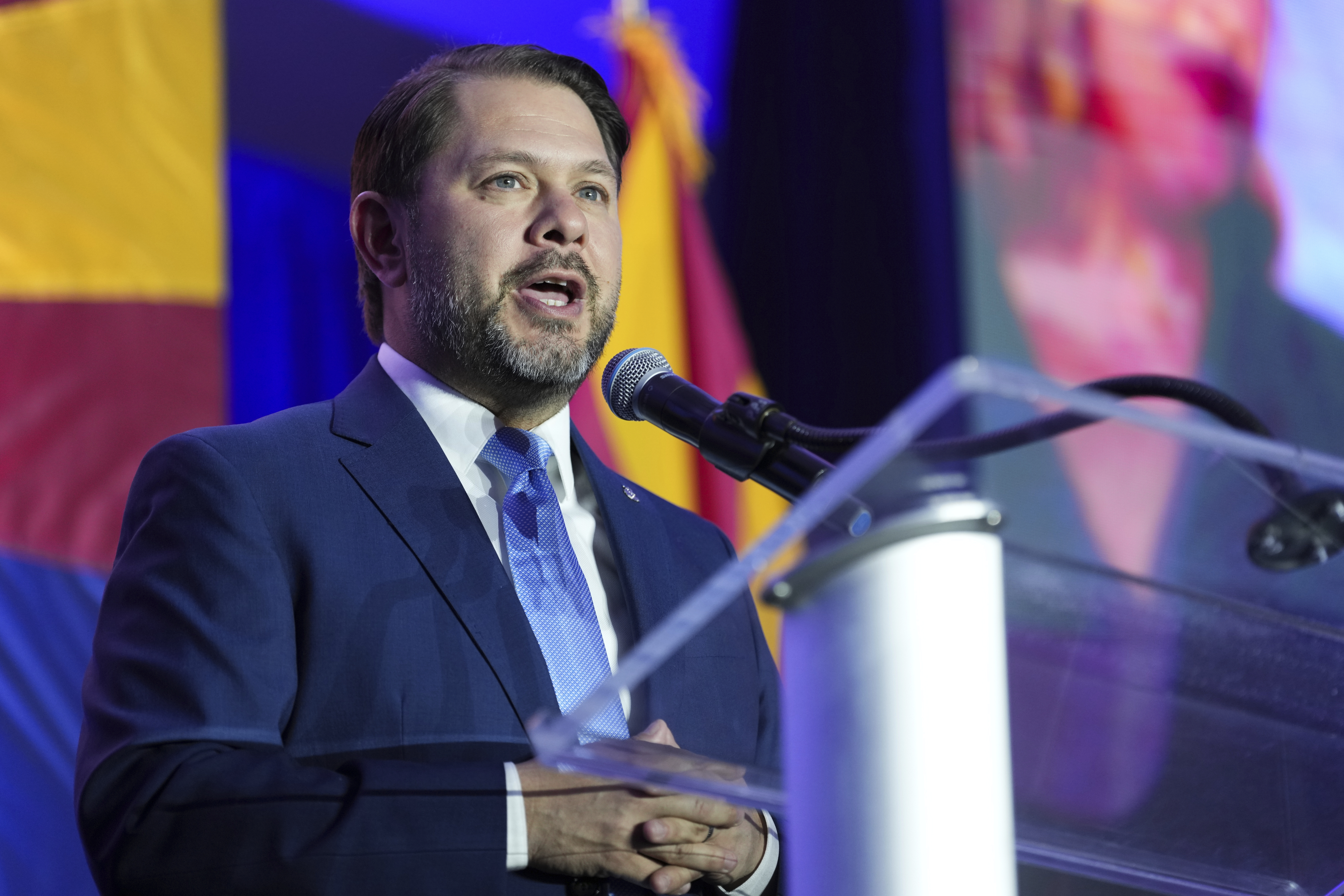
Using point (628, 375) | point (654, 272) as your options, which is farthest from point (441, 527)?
point (654, 272)

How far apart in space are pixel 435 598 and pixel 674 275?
86.0 inches

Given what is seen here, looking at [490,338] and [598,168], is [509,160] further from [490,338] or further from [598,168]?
[490,338]

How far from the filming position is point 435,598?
4.49 feet

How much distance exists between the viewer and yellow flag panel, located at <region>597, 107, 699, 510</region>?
3.28m

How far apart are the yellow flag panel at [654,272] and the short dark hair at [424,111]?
4.51 ft

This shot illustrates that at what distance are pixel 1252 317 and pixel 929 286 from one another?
98 cm

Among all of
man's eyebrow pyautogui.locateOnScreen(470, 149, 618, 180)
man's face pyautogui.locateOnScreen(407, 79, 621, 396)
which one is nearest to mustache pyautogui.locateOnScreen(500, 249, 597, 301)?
man's face pyautogui.locateOnScreen(407, 79, 621, 396)

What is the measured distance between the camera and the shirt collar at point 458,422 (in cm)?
160

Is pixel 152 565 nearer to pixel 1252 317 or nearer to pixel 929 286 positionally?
pixel 929 286

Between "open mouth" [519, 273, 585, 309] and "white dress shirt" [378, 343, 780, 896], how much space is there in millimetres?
133

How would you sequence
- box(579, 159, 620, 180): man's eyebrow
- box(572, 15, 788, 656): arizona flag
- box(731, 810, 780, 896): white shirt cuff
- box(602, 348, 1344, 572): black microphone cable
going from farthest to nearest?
box(572, 15, 788, 656): arizona flag < box(579, 159, 620, 180): man's eyebrow < box(731, 810, 780, 896): white shirt cuff < box(602, 348, 1344, 572): black microphone cable

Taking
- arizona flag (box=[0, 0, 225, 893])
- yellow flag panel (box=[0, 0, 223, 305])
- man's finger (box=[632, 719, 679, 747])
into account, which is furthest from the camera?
yellow flag panel (box=[0, 0, 223, 305])

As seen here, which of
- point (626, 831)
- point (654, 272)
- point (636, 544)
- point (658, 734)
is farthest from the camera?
point (654, 272)

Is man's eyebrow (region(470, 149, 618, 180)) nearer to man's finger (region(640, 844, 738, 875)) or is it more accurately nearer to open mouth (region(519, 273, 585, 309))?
open mouth (region(519, 273, 585, 309))
